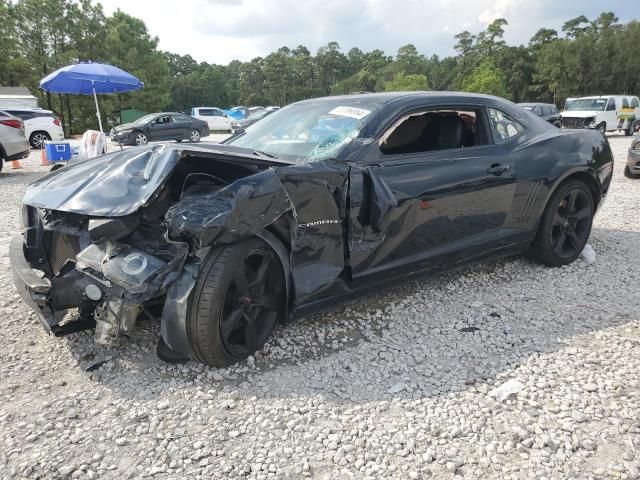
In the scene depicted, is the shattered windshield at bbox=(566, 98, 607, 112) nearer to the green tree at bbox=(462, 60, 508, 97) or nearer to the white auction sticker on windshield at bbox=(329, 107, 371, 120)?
the white auction sticker on windshield at bbox=(329, 107, 371, 120)

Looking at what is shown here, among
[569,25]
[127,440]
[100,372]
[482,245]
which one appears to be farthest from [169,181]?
[569,25]

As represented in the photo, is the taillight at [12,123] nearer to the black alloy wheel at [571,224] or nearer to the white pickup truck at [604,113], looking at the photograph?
the black alloy wheel at [571,224]

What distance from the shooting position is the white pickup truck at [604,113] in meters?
20.4

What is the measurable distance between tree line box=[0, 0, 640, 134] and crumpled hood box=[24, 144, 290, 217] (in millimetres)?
38127

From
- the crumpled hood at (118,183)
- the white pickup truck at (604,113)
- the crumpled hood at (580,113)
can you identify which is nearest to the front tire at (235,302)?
the crumpled hood at (118,183)

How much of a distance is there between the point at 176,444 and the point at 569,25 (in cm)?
7809

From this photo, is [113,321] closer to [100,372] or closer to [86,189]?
[100,372]

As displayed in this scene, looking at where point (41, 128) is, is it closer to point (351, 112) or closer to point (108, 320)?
point (351, 112)

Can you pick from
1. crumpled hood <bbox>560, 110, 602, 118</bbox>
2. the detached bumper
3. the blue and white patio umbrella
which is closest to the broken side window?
the detached bumper

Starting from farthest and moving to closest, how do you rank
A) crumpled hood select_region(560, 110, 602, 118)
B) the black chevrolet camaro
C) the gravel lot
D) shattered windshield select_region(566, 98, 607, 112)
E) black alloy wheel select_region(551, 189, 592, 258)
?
shattered windshield select_region(566, 98, 607, 112)
crumpled hood select_region(560, 110, 602, 118)
the black chevrolet camaro
black alloy wheel select_region(551, 189, 592, 258)
the gravel lot

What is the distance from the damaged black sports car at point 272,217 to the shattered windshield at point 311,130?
0.05ft

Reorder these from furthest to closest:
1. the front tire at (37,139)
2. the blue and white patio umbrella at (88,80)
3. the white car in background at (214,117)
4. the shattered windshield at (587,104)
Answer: the white car in background at (214,117) < the shattered windshield at (587,104) < the front tire at (37,139) < the blue and white patio umbrella at (88,80)

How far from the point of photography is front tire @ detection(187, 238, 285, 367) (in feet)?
7.99

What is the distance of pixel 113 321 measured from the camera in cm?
245
